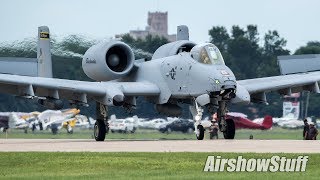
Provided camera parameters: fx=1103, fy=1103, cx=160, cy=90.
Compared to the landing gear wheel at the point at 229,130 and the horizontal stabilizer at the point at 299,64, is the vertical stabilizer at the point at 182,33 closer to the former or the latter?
the horizontal stabilizer at the point at 299,64

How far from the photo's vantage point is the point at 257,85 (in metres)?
43.1

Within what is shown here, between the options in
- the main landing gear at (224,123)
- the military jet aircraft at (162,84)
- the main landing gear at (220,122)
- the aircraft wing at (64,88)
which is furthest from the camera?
the main landing gear at (224,123)

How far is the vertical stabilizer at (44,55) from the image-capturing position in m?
47.2

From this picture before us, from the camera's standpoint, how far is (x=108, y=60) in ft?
147

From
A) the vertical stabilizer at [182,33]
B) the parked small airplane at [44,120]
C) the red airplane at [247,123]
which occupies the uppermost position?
the vertical stabilizer at [182,33]

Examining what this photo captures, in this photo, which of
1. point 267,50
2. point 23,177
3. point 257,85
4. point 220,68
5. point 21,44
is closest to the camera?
point 23,177

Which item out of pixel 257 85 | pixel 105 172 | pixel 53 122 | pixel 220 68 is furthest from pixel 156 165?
pixel 53 122

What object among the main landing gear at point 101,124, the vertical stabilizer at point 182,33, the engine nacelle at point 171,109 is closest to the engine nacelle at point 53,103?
the main landing gear at point 101,124

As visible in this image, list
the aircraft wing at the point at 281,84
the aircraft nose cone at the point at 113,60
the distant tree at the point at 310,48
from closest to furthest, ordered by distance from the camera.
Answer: the aircraft wing at the point at 281,84
the aircraft nose cone at the point at 113,60
the distant tree at the point at 310,48

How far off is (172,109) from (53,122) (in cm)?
4610

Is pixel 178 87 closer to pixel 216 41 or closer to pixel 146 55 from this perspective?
pixel 146 55

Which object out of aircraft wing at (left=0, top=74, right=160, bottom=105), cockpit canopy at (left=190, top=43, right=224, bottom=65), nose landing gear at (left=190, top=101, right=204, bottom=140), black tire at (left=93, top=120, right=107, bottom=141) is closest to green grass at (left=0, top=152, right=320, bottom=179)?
aircraft wing at (left=0, top=74, right=160, bottom=105)

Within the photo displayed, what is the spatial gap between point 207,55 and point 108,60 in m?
5.65

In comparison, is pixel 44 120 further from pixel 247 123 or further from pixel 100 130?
pixel 100 130
